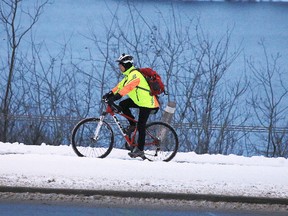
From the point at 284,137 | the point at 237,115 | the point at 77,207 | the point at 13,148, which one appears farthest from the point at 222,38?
the point at 77,207

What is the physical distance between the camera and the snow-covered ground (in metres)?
8.75

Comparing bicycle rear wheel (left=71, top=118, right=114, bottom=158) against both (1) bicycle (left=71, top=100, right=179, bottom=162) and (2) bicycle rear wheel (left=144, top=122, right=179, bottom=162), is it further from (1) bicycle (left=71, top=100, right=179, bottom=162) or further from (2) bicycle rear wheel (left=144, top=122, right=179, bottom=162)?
(2) bicycle rear wheel (left=144, top=122, right=179, bottom=162)

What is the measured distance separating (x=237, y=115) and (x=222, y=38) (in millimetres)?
2519

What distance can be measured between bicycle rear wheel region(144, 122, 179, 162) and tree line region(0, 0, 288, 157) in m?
4.15

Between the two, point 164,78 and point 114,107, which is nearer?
point 114,107

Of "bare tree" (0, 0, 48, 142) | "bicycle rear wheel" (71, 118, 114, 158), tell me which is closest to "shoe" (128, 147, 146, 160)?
"bicycle rear wheel" (71, 118, 114, 158)

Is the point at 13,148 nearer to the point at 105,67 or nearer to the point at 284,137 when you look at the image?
the point at 105,67

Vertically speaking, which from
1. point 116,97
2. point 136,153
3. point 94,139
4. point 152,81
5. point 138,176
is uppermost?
point 152,81

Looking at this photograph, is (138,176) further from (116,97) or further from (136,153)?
(116,97)

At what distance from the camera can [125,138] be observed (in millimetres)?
10836

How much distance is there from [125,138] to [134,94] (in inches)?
33.1

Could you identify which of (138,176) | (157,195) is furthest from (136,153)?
(157,195)

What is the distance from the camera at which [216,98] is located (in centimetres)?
1714

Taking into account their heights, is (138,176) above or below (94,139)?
below
